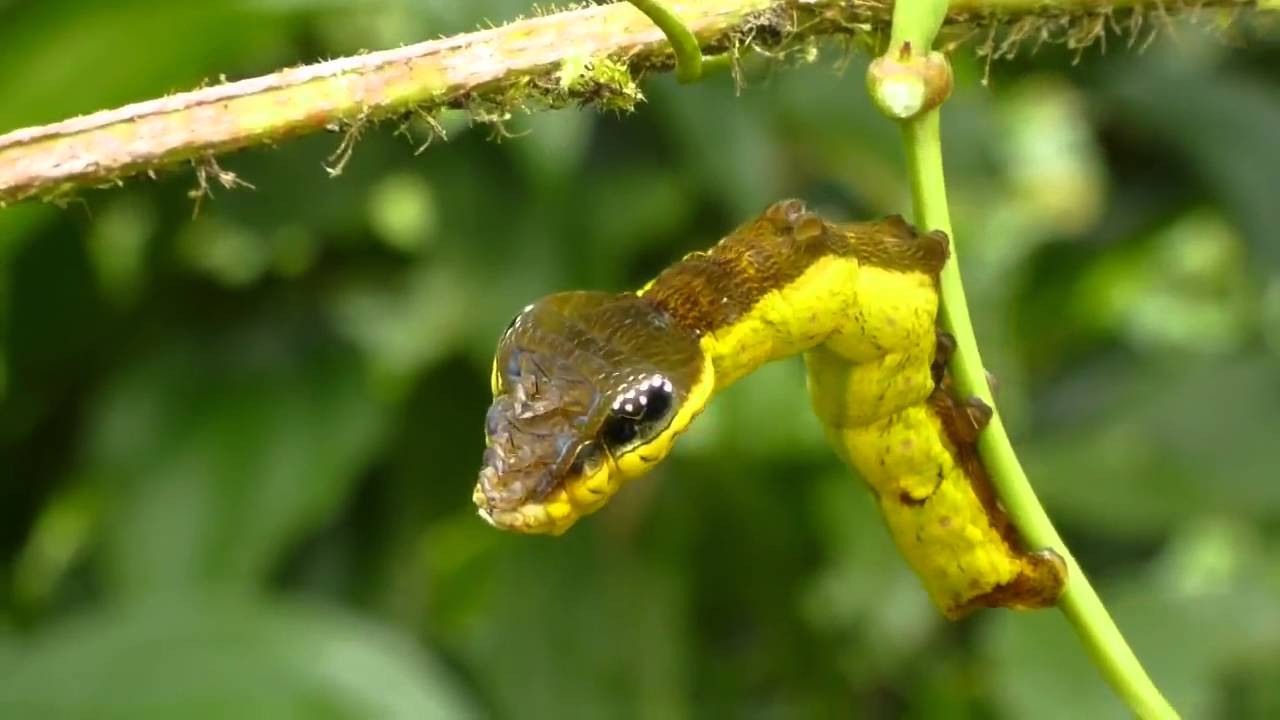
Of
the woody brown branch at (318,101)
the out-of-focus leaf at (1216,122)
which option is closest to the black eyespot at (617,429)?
the woody brown branch at (318,101)

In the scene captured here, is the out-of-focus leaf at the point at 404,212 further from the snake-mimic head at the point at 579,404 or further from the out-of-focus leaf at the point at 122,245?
the snake-mimic head at the point at 579,404

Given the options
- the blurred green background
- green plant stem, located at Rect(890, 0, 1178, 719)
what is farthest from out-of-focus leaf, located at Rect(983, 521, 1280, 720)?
green plant stem, located at Rect(890, 0, 1178, 719)

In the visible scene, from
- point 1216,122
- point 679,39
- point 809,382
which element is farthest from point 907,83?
point 1216,122

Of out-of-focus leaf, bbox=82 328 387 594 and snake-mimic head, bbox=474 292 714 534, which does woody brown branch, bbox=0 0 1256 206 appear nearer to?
snake-mimic head, bbox=474 292 714 534

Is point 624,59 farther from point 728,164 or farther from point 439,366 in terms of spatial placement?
point 439,366

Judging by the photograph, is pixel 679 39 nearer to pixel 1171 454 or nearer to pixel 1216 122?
pixel 1171 454
